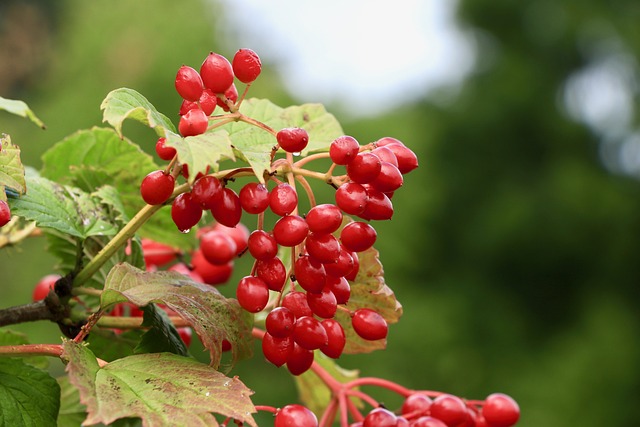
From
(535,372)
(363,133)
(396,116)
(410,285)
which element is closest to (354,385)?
(535,372)

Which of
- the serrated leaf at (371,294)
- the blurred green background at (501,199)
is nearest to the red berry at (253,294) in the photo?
the serrated leaf at (371,294)

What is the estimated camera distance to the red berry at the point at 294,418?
1.81 ft

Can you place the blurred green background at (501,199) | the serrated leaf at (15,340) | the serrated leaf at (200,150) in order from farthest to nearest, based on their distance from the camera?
the blurred green background at (501,199)
the serrated leaf at (15,340)
the serrated leaf at (200,150)

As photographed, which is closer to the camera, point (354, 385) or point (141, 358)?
point (141, 358)

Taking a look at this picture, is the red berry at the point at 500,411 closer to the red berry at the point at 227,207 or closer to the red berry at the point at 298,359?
the red berry at the point at 298,359

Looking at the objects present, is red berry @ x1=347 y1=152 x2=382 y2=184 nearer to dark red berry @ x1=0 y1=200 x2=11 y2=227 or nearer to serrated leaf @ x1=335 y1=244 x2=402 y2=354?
serrated leaf @ x1=335 y1=244 x2=402 y2=354

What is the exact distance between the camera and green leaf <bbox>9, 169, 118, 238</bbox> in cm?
59

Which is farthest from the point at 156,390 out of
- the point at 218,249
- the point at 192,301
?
the point at 218,249

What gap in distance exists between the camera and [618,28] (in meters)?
8.66

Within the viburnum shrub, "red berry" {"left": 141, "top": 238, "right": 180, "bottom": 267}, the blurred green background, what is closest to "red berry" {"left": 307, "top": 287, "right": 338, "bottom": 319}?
the viburnum shrub

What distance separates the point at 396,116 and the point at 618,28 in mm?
2688

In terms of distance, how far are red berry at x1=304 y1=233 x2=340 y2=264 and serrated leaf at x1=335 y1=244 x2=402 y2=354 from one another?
0.09 m

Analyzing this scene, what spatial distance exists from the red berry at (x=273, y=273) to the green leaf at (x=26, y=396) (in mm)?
159

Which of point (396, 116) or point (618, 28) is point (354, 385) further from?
point (396, 116)
